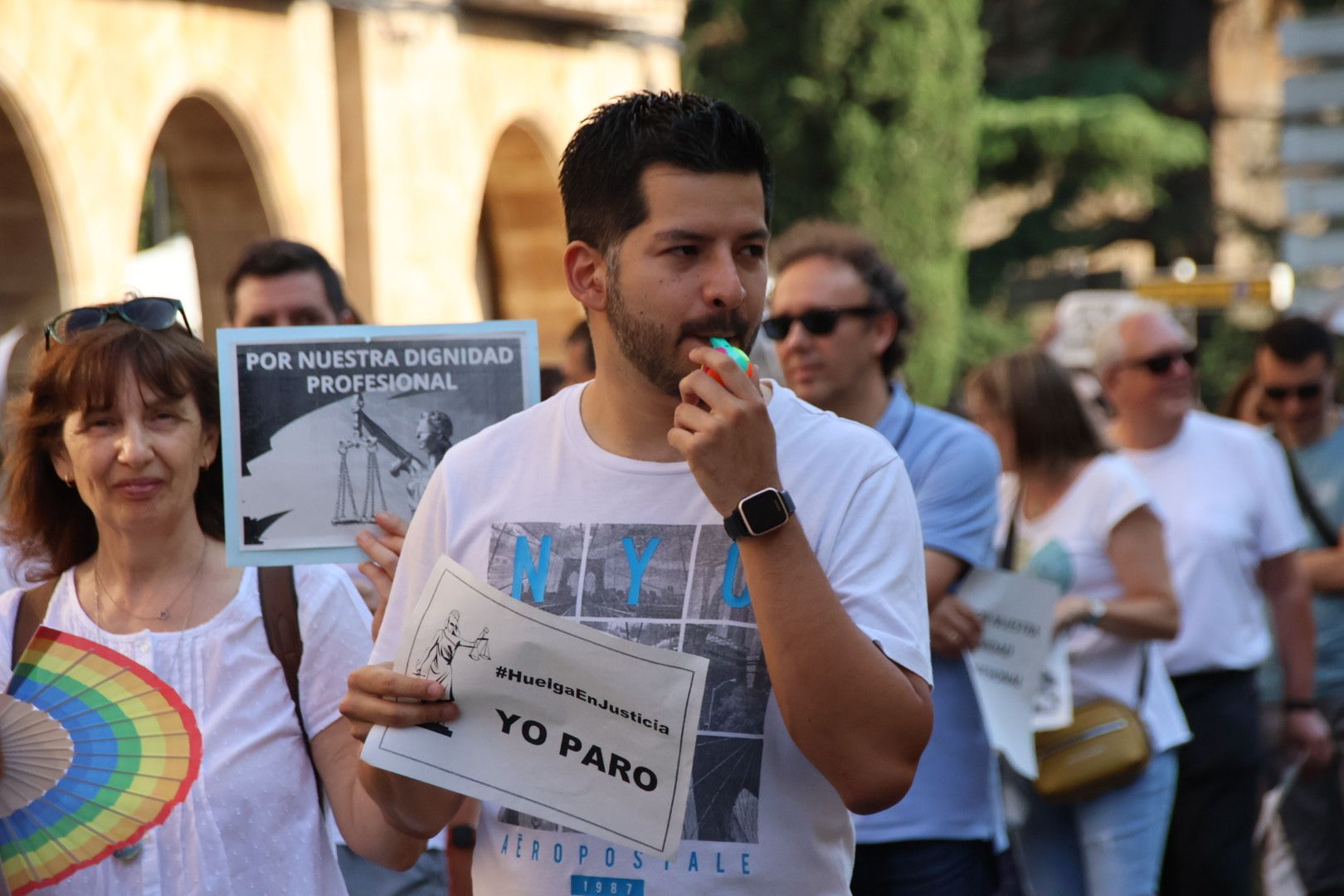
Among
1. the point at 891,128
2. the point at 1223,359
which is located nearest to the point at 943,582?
the point at 891,128

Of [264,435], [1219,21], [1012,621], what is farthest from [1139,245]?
[264,435]

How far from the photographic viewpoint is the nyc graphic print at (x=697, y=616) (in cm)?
236

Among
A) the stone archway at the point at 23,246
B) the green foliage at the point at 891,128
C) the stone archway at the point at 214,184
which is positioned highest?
the green foliage at the point at 891,128

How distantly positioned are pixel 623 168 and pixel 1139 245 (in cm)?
2745

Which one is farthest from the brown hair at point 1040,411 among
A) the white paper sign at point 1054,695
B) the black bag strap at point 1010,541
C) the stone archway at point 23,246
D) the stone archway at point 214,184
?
the stone archway at point 214,184

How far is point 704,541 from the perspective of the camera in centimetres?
240

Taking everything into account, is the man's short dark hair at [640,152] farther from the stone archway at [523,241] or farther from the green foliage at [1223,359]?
the green foliage at [1223,359]

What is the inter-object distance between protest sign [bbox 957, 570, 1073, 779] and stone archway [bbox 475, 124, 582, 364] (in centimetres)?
1214

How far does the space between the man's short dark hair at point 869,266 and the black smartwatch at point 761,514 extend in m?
2.24

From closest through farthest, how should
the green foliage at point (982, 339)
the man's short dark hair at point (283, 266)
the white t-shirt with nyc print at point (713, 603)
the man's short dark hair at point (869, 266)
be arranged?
1. the white t-shirt with nyc print at point (713, 603)
2. the man's short dark hair at point (869, 266)
3. the man's short dark hair at point (283, 266)
4. the green foliage at point (982, 339)

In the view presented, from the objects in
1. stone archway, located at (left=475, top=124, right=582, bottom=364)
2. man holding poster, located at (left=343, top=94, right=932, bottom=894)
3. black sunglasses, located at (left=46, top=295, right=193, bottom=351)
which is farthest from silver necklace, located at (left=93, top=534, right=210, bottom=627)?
stone archway, located at (left=475, top=124, right=582, bottom=364)

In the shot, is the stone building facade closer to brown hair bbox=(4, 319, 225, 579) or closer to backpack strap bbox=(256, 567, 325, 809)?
brown hair bbox=(4, 319, 225, 579)

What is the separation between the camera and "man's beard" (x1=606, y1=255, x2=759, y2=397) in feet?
7.76

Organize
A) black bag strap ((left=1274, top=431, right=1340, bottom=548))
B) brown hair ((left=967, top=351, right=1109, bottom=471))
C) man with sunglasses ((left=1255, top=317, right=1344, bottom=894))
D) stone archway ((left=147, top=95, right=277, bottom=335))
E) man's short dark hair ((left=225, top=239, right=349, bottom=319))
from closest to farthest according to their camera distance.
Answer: man's short dark hair ((left=225, top=239, right=349, bottom=319)), brown hair ((left=967, top=351, right=1109, bottom=471)), man with sunglasses ((left=1255, top=317, right=1344, bottom=894)), black bag strap ((left=1274, top=431, right=1340, bottom=548)), stone archway ((left=147, top=95, right=277, bottom=335))
